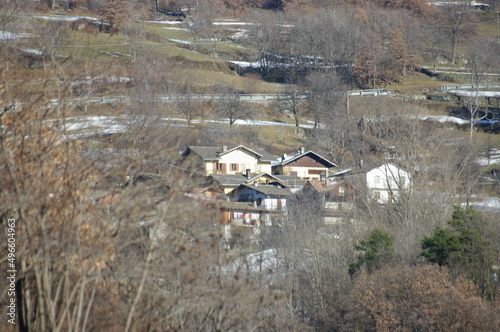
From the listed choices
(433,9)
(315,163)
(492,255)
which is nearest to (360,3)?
(433,9)

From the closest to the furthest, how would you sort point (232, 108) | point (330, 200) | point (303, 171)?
1. point (330, 200)
2. point (303, 171)
3. point (232, 108)

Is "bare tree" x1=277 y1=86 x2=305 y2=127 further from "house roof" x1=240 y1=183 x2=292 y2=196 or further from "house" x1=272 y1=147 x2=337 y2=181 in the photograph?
"house roof" x1=240 y1=183 x2=292 y2=196

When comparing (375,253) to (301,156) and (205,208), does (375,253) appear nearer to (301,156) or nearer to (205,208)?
(205,208)

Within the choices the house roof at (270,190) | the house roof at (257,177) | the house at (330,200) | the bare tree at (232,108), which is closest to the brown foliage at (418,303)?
the house at (330,200)

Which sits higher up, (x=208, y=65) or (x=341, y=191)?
(x=208, y=65)

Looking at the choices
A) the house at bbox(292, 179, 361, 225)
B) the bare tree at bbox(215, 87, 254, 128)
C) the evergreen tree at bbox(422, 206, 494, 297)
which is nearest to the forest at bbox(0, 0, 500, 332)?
the evergreen tree at bbox(422, 206, 494, 297)

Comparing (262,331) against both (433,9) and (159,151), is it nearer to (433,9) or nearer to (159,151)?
(159,151)

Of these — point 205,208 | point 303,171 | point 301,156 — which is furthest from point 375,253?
point 301,156
